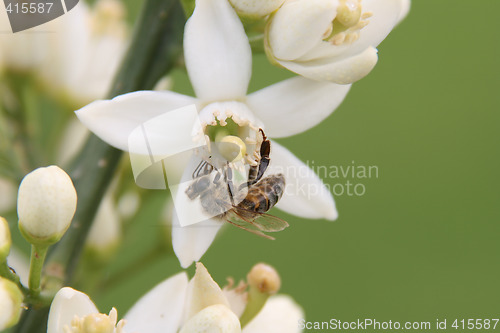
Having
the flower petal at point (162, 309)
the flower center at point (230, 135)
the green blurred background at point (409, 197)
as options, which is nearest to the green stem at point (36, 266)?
the flower petal at point (162, 309)

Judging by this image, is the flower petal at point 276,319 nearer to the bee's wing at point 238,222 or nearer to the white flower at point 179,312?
the white flower at point 179,312

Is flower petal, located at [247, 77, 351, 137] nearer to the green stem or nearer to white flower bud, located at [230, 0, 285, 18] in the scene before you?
white flower bud, located at [230, 0, 285, 18]

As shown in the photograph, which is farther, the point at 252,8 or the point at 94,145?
the point at 94,145

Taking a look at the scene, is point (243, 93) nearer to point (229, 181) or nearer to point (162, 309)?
point (229, 181)

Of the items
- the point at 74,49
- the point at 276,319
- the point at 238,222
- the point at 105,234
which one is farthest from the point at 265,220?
the point at 74,49

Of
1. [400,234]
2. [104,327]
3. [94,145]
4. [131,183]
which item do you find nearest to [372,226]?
[400,234]

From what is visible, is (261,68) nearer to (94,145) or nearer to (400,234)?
(400,234)
